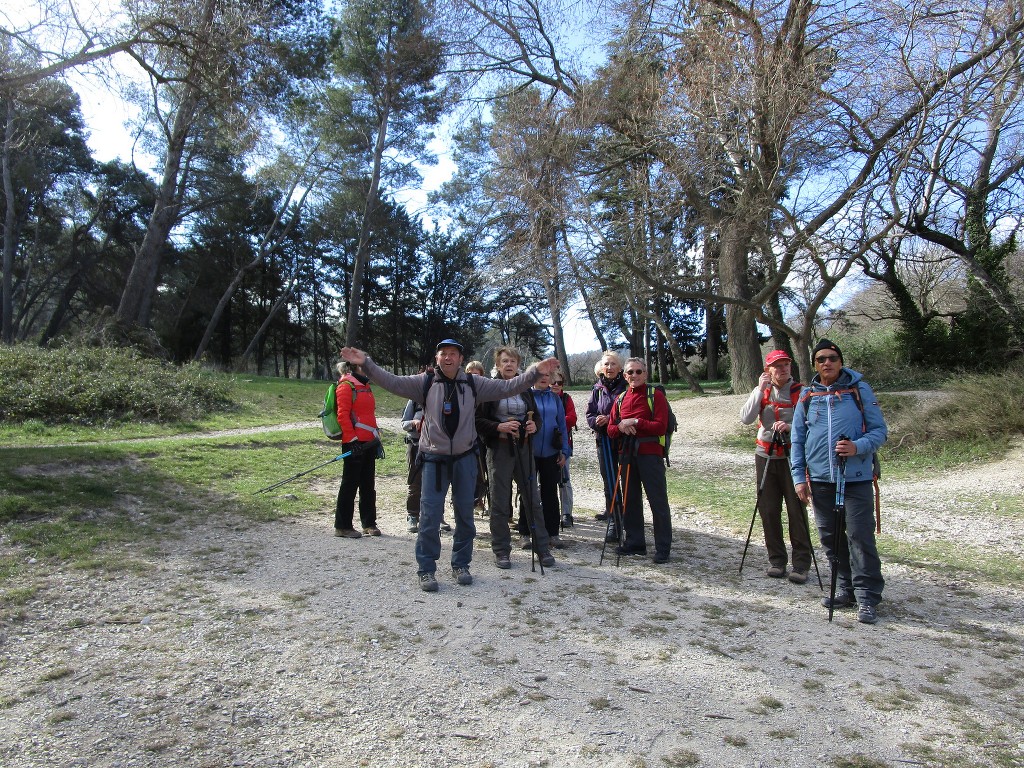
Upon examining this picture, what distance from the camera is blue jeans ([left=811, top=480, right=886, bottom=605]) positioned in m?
4.18

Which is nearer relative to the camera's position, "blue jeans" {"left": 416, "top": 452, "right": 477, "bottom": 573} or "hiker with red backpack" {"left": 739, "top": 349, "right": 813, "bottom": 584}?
"blue jeans" {"left": 416, "top": 452, "right": 477, "bottom": 573}

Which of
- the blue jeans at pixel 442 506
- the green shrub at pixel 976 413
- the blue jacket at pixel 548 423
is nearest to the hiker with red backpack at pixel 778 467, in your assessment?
the blue jacket at pixel 548 423

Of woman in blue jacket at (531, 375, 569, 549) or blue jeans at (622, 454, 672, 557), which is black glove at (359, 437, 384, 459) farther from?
blue jeans at (622, 454, 672, 557)

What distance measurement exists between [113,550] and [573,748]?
440 cm

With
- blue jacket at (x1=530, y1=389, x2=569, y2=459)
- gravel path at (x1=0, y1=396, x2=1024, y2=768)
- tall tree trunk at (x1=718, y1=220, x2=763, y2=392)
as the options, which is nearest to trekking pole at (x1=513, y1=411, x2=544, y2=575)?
gravel path at (x1=0, y1=396, x2=1024, y2=768)

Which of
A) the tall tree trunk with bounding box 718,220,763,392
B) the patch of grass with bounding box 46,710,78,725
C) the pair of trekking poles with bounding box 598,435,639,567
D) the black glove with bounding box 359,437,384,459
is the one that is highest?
the tall tree trunk with bounding box 718,220,763,392

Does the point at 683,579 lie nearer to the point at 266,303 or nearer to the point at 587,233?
the point at 587,233

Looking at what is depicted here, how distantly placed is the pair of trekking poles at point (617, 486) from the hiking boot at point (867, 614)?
186 centimetres

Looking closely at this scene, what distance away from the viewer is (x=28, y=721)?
274 centimetres

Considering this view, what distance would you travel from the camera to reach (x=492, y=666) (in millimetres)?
3400

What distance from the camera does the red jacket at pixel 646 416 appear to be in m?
5.38

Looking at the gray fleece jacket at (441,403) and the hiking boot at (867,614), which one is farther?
the gray fleece jacket at (441,403)

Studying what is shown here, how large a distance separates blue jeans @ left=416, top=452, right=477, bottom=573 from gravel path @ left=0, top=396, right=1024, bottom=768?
24cm

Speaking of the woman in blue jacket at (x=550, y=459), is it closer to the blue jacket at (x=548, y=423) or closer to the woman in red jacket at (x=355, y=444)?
the blue jacket at (x=548, y=423)
